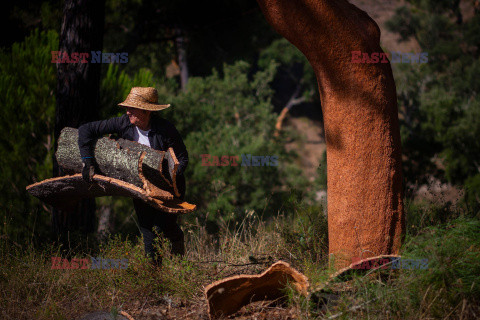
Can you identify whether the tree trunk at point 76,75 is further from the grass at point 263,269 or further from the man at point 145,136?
the man at point 145,136

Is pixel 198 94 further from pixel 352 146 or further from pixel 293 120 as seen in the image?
pixel 293 120

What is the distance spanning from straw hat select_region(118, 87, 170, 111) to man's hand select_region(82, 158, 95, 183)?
24.7 inches

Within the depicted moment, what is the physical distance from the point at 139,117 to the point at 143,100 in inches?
6.7

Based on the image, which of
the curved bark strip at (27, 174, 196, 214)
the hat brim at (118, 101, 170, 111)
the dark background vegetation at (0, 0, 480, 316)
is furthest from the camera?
the dark background vegetation at (0, 0, 480, 316)

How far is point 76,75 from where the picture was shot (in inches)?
215

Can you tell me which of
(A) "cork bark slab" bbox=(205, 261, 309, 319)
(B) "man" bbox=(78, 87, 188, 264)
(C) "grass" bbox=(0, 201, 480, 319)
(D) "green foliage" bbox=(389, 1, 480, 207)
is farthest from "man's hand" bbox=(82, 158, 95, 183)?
(D) "green foliage" bbox=(389, 1, 480, 207)

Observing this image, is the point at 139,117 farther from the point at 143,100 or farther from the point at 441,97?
the point at 441,97

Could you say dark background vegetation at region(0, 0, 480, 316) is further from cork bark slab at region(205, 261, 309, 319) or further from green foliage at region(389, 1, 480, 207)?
cork bark slab at region(205, 261, 309, 319)

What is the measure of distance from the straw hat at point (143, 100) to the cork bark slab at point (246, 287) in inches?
68.1

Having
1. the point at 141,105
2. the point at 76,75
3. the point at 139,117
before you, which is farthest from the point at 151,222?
the point at 76,75

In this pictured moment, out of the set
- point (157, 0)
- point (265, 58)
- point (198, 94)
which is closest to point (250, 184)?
point (198, 94)

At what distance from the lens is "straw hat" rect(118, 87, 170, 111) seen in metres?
4.08

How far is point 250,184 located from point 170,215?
32.5 feet

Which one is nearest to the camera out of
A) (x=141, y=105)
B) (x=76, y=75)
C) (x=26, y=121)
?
(x=141, y=105)
